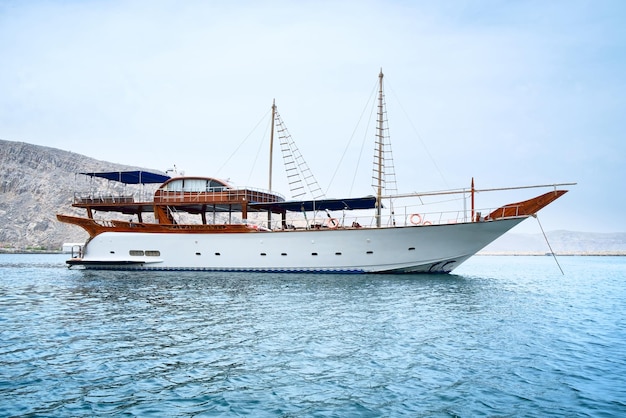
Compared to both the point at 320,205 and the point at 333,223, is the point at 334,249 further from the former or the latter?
the point at 320,205

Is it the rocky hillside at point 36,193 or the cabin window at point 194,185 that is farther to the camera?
the rocky hillside at point 36,193

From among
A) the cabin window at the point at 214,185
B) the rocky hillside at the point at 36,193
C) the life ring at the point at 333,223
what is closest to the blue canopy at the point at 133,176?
the cabin window at the point at 214,185

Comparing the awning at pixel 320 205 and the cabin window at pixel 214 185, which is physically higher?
the cabin window at pixel 214 185

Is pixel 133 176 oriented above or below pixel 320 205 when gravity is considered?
above

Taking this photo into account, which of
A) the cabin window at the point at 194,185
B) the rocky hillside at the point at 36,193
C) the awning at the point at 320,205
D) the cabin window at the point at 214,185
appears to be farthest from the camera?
the rocky hillside at the point at 36,193

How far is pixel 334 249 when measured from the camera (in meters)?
29.5

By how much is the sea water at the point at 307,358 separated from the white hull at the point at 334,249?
10.4 meters

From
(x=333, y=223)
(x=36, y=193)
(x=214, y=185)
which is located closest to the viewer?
(x=333, y=223)

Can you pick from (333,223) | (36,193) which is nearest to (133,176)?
(333,223)

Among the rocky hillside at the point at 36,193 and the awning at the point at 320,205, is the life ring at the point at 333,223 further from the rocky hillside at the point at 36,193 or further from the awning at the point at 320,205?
the rocky hillside at the point at 36,193

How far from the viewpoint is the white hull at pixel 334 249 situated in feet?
92.7

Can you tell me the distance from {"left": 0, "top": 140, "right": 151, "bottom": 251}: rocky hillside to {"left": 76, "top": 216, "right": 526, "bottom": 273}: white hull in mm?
94070

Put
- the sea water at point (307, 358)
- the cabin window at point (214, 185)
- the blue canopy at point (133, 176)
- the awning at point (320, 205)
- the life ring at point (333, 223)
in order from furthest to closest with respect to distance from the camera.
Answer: the blue canopy at point (133, 176)
the cabin window at point (214, 185)
the awning at point (320, 205)
the life ring at point (333, 223)
the sea water at point (307, 358)

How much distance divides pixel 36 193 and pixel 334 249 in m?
138
